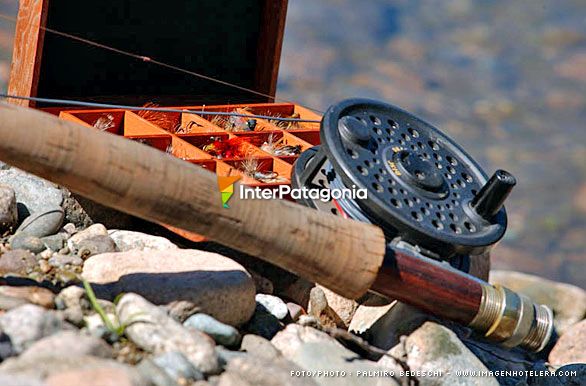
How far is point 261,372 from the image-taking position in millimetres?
3082

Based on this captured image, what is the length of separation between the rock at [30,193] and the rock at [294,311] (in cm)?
97

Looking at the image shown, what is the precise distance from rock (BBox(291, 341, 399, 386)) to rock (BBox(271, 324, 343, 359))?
3 centimetres

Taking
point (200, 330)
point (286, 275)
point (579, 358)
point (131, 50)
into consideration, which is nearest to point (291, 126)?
point (131, 50)

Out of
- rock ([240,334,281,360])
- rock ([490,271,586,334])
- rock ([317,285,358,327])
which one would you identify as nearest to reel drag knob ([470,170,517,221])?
rock ([317,285,358,327])

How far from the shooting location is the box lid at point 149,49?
4754 mm

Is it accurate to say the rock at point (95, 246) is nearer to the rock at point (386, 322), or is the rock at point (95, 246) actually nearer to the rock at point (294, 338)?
the rock at point (294, 338)

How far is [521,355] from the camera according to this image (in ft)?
15.8

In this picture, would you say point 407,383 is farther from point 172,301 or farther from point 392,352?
point 172,301

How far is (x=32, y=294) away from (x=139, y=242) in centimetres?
81

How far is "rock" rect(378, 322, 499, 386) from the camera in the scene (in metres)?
3.75

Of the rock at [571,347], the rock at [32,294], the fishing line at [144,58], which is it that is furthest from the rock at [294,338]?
the fishing line at [144,58]

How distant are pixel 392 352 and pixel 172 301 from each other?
0.83 metres

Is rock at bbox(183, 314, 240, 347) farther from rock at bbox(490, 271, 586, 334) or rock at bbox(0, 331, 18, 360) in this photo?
rock at bbox(490, 271, 586, 334)

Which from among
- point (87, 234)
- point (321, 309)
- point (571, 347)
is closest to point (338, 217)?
point (321, 309)
